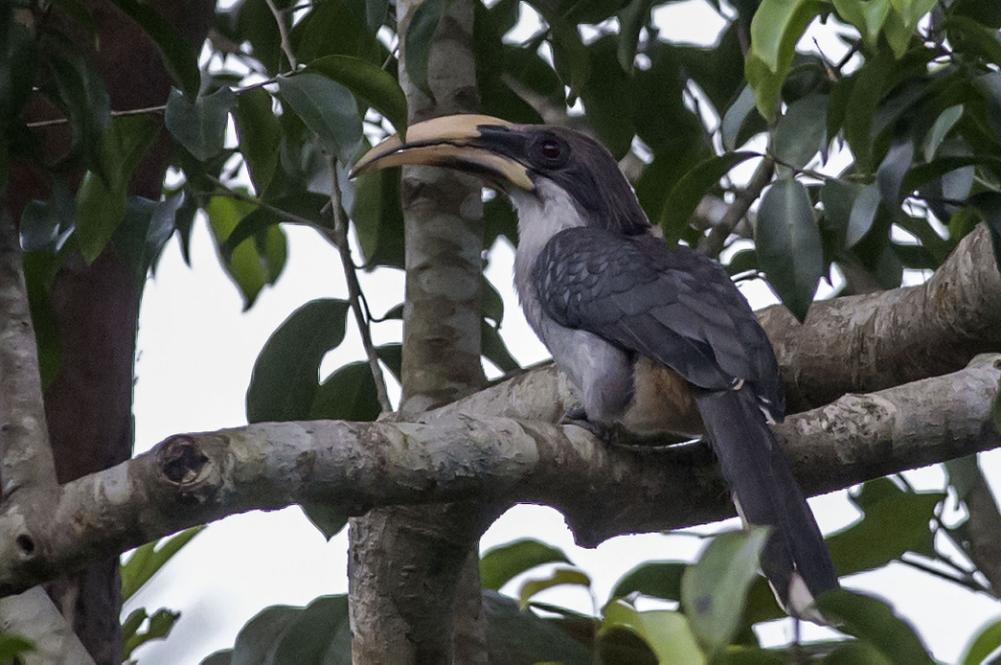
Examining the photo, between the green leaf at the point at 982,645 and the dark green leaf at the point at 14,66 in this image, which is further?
the dark green leaf at the point at 14,66

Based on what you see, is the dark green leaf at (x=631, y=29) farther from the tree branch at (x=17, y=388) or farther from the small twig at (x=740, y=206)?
the tree branch at (x=17, y=388)

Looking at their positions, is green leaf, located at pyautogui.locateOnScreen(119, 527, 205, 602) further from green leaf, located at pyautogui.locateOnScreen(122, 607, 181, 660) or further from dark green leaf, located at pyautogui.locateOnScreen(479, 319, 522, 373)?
dark green leaf, located at pyautogui.locateOnScreen(479, 319, 522, 373)

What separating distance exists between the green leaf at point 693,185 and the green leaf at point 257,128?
764 millimetres

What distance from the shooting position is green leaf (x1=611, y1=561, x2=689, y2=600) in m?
2.32

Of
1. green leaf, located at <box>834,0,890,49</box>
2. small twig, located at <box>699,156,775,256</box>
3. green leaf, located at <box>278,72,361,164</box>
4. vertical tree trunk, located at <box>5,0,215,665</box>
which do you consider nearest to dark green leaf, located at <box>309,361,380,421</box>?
vertical tree trunk, located at <box>5,0,215,665</box>

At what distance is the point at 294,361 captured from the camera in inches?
124

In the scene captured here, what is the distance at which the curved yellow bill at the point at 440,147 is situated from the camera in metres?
3.05

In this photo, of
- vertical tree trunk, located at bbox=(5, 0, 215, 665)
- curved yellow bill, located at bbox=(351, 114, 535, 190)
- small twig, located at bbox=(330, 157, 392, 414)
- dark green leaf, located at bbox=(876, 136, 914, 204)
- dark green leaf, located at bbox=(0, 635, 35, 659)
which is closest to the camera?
dark green leaf, located at bbox=(0, 635, 35, 659)

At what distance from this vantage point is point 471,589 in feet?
8.98

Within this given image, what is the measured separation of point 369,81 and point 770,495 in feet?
3.30

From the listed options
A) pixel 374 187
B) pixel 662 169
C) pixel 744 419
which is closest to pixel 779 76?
pixel 744 419

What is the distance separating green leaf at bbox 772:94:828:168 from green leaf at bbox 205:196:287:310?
1746 mm

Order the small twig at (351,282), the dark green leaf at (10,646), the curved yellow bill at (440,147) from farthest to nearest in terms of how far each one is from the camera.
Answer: the curved yellow bill at (440,147)
the small twig at (351,282)
the dark green leaf at (10,646)

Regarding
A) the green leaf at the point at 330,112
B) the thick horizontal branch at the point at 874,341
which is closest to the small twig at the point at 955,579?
the thick horizontal branch at the point at 874,341
